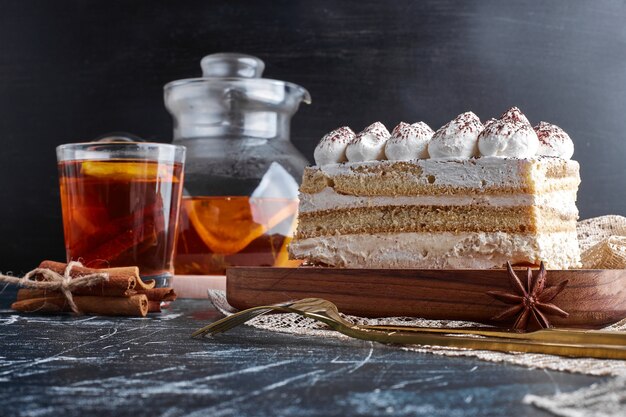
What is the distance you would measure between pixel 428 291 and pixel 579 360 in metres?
0.34

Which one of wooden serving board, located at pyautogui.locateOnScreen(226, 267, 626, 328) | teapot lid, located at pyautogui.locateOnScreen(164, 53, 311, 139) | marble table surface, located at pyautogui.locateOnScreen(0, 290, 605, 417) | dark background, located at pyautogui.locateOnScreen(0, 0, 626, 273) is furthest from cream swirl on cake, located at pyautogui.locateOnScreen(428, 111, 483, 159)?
dark background, located at pyautogui.locateOnScreen(0, 0, 626, 273)

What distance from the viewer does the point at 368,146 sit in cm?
150

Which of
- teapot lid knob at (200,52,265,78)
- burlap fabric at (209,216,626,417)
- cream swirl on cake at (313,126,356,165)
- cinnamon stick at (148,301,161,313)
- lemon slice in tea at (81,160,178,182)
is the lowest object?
cinnamon stick at (148,301,161,313)

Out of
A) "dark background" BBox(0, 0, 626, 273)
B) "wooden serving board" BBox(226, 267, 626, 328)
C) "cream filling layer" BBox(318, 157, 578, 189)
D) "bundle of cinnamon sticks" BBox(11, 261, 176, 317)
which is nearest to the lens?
"wooden serving board" BBox(226, 267, 626, 328)

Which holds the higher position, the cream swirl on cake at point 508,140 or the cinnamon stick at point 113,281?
the cream swirl on cake at point 508,140

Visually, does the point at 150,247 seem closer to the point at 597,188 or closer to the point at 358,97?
the point at 358,97

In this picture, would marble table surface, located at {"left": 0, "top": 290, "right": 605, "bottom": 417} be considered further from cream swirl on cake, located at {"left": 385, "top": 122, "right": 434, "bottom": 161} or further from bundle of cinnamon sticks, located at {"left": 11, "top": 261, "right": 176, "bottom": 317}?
cream swirl on cake, located at {"left": 385, "top": 122, "right": 434, "bottom": 161}

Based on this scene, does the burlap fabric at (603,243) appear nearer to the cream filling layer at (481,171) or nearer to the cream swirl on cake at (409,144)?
the cream filling layer at (481,171)

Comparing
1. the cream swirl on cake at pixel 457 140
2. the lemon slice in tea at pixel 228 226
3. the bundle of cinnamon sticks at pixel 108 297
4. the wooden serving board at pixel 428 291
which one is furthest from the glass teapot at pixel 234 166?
the cream swirl on cake at pixel 457 140

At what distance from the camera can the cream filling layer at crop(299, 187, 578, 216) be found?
1358mm

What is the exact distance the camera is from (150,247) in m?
1.60

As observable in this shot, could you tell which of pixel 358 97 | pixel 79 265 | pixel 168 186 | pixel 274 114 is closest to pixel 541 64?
pixel 358 97

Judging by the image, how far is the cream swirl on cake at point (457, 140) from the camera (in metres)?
1.39

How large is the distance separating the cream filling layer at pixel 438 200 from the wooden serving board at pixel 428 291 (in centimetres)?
20
